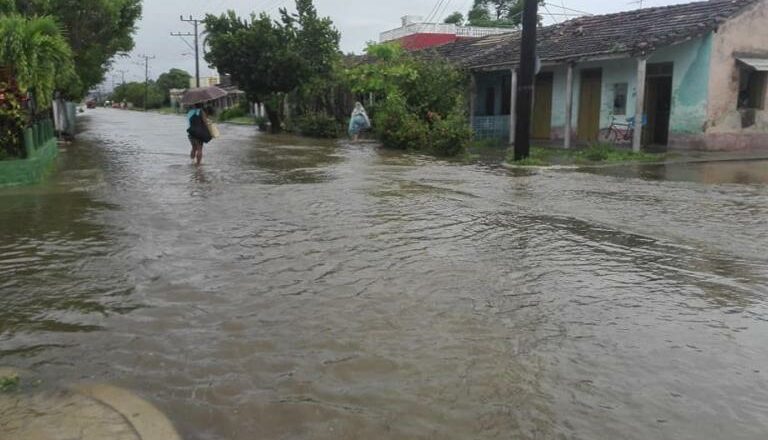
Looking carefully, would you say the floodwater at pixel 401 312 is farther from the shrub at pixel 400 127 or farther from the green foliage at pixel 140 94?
the green foliage at pixel 140 94

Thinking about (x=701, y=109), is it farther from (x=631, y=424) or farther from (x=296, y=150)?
(x=631, y=424)

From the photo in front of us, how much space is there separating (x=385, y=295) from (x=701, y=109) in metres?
16.7

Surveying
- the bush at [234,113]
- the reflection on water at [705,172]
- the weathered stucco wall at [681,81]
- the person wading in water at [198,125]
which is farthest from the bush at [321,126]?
the bush at [234,113]

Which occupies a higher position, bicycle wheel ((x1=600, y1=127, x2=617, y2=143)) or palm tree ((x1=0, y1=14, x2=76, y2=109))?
palm tree ((x1=0, y1=14, x2=76, y2=109))

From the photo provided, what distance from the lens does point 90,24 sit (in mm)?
21516

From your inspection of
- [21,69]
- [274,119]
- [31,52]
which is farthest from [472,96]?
[21,69]

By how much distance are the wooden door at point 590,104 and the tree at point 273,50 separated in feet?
38.6

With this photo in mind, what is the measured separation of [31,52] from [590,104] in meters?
16.6

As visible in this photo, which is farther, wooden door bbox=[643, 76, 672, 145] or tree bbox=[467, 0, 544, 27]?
tree bbox=[467, 0, 544, 27]

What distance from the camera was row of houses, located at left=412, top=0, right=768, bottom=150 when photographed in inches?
747

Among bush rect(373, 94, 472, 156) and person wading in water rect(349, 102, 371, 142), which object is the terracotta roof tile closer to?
person wading in water rect(349, 102, 371, 142)

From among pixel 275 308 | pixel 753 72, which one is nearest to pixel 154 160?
pixel 275 308

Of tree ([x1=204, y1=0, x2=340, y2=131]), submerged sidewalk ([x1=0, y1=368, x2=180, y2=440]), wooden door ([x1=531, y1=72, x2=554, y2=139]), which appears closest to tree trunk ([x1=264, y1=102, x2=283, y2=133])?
tree ([x1=204, y1=0, x2=340, y2=131])

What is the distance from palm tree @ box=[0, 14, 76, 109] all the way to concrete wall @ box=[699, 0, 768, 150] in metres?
16.5
